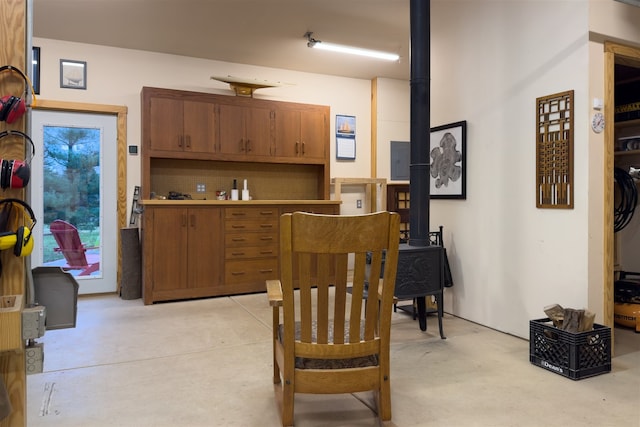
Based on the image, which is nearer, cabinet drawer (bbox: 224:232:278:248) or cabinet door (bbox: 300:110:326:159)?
cabinet drawer (bbox: 224:232:278:248)

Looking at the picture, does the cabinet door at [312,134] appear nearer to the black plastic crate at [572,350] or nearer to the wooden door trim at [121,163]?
the wooden door trim at [121,163]

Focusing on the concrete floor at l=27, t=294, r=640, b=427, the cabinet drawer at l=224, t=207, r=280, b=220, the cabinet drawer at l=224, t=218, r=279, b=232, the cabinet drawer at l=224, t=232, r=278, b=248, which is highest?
the cabinet drawer at l=224, t=207, r=280, b=220

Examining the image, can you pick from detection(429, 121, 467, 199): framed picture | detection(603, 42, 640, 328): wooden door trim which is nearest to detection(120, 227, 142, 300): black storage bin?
detection(429, 121, 467, 199): framed picture

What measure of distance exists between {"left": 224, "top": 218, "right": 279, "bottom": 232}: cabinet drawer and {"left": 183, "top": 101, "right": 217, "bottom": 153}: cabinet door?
909 millimetres

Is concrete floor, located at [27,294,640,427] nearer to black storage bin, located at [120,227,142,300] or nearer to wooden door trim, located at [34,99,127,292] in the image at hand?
black storage bin, located at [120,227,142,300]

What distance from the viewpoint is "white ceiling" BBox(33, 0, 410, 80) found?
416 centimetres

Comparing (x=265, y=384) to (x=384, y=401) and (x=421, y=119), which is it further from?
(x=421, y=119)

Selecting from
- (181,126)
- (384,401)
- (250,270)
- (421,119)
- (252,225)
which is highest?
(181,126)

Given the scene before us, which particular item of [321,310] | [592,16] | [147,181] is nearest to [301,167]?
[147,181]

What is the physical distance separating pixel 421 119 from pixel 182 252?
2926 mm

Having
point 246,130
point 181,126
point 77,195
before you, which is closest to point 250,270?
point 246,130

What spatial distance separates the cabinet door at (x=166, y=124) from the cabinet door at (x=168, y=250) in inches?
30.9

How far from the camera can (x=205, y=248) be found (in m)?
4.91

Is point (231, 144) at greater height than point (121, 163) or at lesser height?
greater
